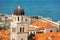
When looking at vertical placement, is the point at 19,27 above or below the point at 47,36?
above

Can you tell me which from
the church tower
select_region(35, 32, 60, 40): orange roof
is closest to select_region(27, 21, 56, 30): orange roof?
select_region(35, 32, 60, 40): orange roof

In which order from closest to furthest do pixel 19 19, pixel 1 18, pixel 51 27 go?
pixel 19 19 → pixel 51 27 → pixel 1 18

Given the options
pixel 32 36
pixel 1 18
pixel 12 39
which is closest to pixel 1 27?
pixel 1 18

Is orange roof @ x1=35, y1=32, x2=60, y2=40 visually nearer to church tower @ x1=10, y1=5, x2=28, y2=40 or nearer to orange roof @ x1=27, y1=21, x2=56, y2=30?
church tower @ x1=10, y1=5, x2=28, y2=40

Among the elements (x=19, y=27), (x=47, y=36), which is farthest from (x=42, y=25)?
(x=19, y=27)

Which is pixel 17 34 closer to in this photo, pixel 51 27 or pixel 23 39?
pixel 23 39

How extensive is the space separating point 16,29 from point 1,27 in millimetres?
13080

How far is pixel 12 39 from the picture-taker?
100 feet

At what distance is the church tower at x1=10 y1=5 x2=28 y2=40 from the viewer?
29672 mm

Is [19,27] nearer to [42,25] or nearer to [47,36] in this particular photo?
[47,36]

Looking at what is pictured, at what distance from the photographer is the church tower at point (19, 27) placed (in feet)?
97.3

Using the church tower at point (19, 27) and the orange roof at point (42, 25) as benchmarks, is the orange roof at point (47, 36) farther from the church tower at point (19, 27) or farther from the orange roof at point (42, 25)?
the orange roof at point (42, 25)

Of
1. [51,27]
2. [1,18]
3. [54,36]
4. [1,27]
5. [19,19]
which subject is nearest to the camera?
[19,19]

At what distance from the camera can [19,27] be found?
97.5ft
